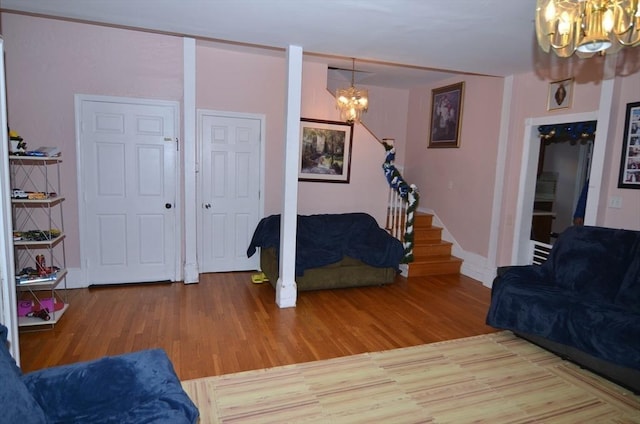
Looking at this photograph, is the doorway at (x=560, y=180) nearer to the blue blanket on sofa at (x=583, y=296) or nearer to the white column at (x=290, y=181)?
the blue blanket on sofa at (x=583, y=296)

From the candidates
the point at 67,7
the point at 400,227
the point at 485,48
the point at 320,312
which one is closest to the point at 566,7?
the point at 485,48

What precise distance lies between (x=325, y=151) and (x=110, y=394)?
432 cm

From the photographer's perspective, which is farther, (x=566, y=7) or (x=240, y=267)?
(x=240, y=267)

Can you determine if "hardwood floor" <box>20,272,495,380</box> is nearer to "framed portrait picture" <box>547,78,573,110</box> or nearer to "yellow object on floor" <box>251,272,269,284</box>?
"yellow object on floor" <box>251,272,269,284</box>

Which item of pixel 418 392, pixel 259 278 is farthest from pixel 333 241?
pixel 418 392

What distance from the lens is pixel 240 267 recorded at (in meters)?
5.24

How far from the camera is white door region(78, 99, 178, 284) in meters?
4.30

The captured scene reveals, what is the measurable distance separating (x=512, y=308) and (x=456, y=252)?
97.6 inches

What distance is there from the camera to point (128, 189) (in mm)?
4461

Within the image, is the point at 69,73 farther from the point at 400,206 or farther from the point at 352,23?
the point at 400,206

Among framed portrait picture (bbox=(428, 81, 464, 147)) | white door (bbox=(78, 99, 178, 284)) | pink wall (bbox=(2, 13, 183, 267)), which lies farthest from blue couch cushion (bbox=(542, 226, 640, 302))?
pink wall (bbox=(2, 13, 183, 267))

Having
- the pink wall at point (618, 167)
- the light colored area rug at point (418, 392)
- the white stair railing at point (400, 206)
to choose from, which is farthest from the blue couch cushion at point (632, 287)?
the white stair railing at point (400, 206)

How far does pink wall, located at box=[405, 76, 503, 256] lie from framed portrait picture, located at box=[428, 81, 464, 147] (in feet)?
0.29

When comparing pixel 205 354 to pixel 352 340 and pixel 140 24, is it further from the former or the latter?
pixel 140 24
